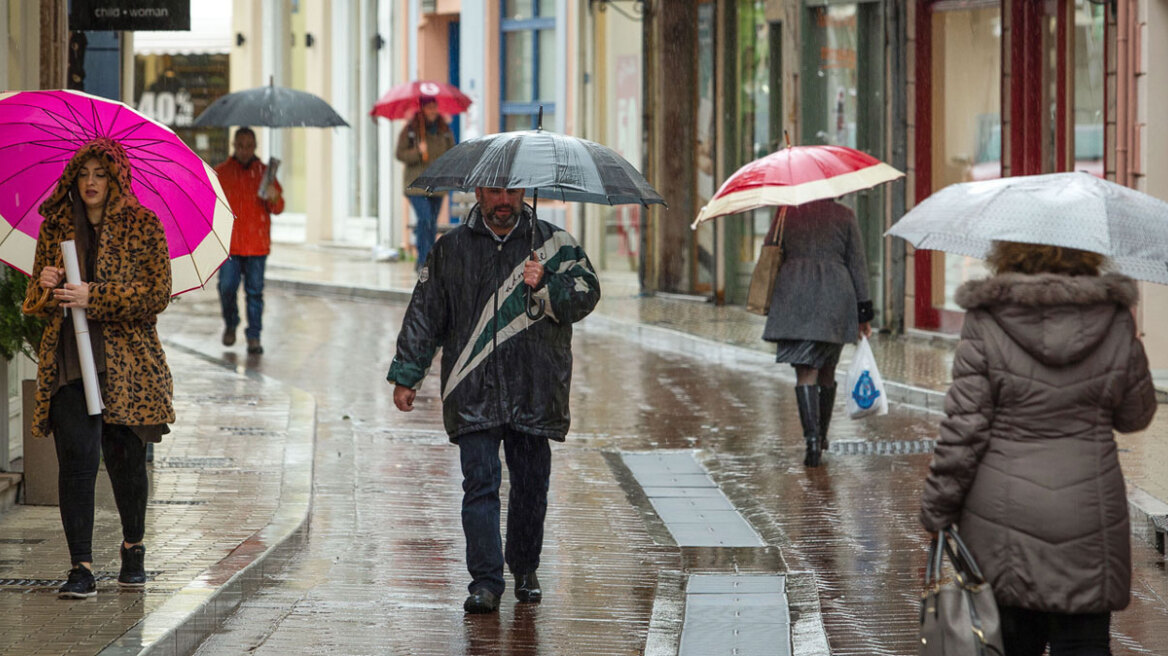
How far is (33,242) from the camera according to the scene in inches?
282

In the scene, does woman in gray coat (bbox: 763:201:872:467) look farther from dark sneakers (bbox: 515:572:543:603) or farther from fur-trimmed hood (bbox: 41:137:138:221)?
fur-trimmed hood (bbox: 41:137:138:221)

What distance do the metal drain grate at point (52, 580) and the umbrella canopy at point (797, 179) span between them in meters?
3.86

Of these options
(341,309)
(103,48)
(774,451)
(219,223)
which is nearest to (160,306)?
(219,223)

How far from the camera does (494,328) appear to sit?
675 centimetres

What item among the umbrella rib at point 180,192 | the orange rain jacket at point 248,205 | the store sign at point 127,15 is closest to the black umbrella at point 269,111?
the orange rain jacket at point 248,205

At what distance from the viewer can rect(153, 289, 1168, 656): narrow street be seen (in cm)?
662

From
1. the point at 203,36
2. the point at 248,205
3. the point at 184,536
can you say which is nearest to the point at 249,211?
the point at 248,205

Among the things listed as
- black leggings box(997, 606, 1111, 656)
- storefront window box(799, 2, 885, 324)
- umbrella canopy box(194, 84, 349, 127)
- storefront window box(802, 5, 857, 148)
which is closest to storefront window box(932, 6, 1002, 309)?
storefront window box(799, 2, 885, 324)

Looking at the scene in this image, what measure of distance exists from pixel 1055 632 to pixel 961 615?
0.31 metres

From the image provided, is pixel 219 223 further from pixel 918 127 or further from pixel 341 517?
pixel 918 127

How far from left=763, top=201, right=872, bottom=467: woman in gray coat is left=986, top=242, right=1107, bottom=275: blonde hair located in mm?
5366

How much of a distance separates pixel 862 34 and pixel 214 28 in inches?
745

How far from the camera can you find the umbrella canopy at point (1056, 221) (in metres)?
4.75

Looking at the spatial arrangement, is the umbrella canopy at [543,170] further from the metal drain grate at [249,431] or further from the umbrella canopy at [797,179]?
the metal drain grate at [249,431]
